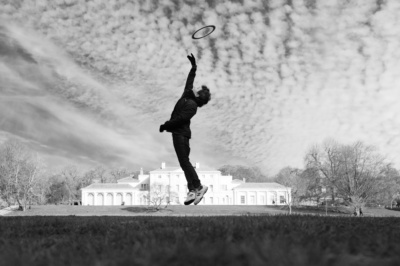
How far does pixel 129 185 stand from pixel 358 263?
101m

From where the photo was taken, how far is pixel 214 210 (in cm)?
7088

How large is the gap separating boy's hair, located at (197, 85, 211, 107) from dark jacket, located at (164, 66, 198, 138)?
16 centimetres

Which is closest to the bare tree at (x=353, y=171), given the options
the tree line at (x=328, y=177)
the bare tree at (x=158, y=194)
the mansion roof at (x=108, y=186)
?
the tree line at (x=328, y=177)

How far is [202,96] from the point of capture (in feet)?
26.3

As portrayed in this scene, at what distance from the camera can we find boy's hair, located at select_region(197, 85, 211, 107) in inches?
316

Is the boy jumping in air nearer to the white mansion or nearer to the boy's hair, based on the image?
the boy's hair

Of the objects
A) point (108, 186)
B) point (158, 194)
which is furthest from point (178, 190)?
point (108, 186)

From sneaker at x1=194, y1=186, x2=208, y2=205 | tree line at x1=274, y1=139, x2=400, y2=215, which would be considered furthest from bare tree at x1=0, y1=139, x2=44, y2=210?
sneaker at x1=194, y1=186, x2=208, y2=205

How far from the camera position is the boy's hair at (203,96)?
8.03 metres

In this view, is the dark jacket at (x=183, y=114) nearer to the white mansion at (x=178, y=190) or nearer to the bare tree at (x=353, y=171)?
the bare tree at (x=353, y=171)

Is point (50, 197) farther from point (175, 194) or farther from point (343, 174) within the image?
point (343, 174)

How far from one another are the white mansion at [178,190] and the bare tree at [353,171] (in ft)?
131

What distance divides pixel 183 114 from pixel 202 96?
0.76 metres

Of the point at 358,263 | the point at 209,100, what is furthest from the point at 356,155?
the point at 358,263
